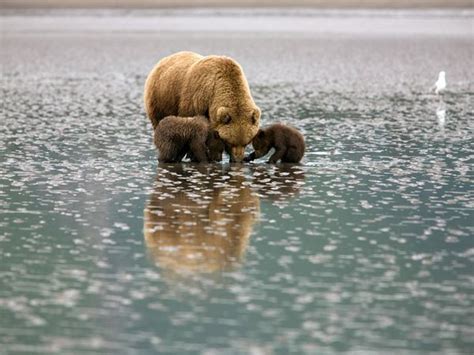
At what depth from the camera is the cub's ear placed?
1339cm

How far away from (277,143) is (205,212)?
3010mm

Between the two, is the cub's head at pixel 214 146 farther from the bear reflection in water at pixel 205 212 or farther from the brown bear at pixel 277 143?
the brown bear at pixel 277 143

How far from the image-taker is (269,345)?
7.25 meters

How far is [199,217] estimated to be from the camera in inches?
432

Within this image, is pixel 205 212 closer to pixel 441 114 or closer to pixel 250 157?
pixel 250 157

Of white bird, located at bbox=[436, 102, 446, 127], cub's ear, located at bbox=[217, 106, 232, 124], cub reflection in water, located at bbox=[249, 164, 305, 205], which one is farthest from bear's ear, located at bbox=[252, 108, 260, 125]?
white bird, located at bbox=[436, 102, 446, 127]

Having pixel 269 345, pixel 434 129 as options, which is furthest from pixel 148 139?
pixel 269 345

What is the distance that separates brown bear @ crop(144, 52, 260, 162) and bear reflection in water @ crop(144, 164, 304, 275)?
1.31 ft

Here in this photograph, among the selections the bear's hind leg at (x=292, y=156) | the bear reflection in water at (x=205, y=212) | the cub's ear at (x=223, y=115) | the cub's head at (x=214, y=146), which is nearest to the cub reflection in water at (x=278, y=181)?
the bear reflection in water at (x=205, y=212)

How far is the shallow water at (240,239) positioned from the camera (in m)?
7.60

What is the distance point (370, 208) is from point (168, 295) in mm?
3658

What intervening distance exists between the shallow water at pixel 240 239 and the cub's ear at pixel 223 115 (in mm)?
511

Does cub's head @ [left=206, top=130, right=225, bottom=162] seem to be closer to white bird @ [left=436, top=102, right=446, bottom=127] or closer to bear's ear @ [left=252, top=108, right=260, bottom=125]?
bear's ear @ [left=252, top=108, right=260, bottom=125]

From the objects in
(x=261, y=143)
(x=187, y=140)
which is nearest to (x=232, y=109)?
(x=187, y=140)
